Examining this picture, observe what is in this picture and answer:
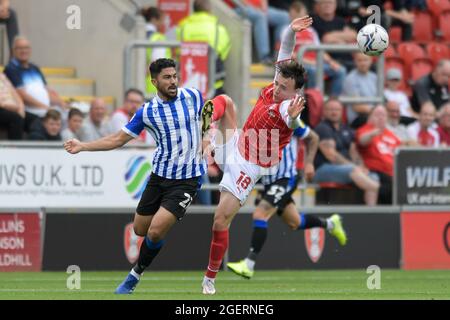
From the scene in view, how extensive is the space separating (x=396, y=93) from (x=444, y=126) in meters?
1.20

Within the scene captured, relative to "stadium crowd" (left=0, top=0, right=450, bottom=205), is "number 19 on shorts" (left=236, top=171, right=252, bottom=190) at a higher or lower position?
lower

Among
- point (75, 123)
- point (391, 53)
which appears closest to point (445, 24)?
point (391, 53)

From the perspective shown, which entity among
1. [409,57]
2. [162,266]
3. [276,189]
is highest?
[409,57]

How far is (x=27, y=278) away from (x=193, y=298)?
3.58 m

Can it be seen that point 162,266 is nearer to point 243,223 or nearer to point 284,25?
point 243,223

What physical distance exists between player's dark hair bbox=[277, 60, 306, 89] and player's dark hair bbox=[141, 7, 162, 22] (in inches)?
278

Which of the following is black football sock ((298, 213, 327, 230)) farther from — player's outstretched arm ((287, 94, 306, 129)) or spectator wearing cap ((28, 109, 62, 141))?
player's outstretched arm ((287, 94, 306, 129))

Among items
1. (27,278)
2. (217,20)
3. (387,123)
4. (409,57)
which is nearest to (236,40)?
(217,20)

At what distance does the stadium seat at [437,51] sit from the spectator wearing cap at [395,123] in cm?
381

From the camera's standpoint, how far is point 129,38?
20469 mm

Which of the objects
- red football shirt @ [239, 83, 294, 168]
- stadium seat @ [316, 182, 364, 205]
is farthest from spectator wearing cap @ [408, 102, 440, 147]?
red football shirt @ [239, 83, 294, 168]

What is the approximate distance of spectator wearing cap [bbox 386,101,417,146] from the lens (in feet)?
66.2

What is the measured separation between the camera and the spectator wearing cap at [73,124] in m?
18.3

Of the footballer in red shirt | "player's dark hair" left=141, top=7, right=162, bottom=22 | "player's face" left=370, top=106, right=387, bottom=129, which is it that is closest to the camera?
the footballer in red shirt
